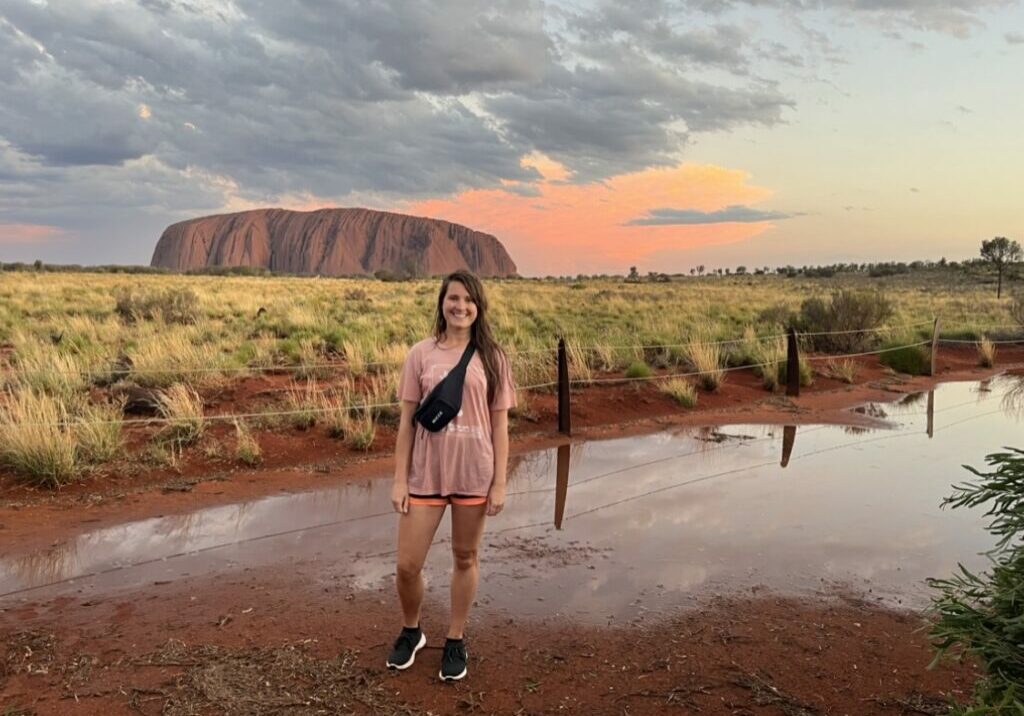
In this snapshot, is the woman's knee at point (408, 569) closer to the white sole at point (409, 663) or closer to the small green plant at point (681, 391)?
the white sole at point (409, 663)

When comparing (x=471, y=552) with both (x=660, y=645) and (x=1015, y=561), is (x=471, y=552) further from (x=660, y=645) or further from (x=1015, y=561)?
(x=1015, y=561)

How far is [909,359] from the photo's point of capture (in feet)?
54.5

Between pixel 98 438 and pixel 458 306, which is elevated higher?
pixel 458 306

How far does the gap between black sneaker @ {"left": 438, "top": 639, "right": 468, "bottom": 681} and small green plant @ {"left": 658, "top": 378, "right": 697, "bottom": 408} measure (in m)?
8.67

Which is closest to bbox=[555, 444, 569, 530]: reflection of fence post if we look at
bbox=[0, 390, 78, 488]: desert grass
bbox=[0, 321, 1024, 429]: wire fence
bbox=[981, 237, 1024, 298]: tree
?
bbox=[0, 321, 1024, 429]: wire fence

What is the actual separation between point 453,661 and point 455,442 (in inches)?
48.1

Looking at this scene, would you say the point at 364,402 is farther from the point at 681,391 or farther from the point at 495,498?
the point at 495,498

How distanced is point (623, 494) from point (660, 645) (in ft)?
10.3

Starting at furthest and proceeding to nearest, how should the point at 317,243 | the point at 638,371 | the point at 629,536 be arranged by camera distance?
1. the point at 317,243
2. the point at 638,371
3. the point at 629,536

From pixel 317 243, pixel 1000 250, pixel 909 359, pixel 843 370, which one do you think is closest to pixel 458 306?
pixel 843 370

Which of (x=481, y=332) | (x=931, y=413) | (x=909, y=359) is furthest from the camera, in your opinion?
(x=909, y=359)

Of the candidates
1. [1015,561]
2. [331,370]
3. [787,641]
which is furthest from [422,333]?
[1015,561]

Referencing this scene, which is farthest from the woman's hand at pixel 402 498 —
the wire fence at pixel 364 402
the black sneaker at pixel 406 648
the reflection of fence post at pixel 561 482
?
the wire fence at pixel 364 402

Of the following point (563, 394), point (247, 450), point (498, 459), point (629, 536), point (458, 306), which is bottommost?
point (629, 536)
